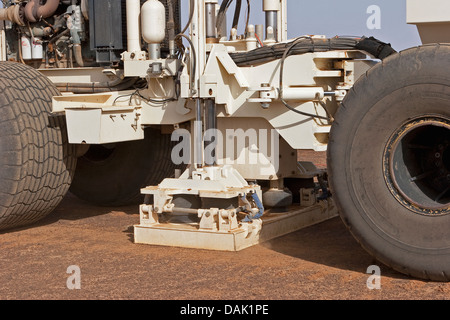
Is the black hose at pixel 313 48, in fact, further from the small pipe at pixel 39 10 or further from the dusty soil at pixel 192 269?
the small pipe at pixel 39 10

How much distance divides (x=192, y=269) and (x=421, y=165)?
5.01 feet

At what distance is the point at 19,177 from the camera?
6.42 metres

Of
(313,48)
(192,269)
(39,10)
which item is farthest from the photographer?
(39,10)

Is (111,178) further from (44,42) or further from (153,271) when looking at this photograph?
(153,271)

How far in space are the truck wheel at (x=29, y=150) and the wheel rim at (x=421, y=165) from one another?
9.27ft

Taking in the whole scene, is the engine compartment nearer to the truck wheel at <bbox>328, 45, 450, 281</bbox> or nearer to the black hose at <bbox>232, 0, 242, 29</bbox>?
the black hose at <bbox>232, 0, 242, 29</bbox>

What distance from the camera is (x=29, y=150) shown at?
6.48m

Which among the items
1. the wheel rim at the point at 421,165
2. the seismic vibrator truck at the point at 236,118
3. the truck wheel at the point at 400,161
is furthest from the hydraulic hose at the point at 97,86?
the wheel rim at the point at 421,165

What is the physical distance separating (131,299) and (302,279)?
3.33 feet

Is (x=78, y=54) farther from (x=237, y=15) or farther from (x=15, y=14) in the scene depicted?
(x=237, y=15)

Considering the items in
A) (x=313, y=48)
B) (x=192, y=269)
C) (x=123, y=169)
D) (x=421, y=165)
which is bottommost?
(x=192, y=269)

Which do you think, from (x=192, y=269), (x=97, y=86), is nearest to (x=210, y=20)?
(x=97, y=86)

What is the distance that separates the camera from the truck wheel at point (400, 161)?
15.5 feet

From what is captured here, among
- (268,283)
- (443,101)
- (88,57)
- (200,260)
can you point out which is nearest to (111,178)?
(88,57)
